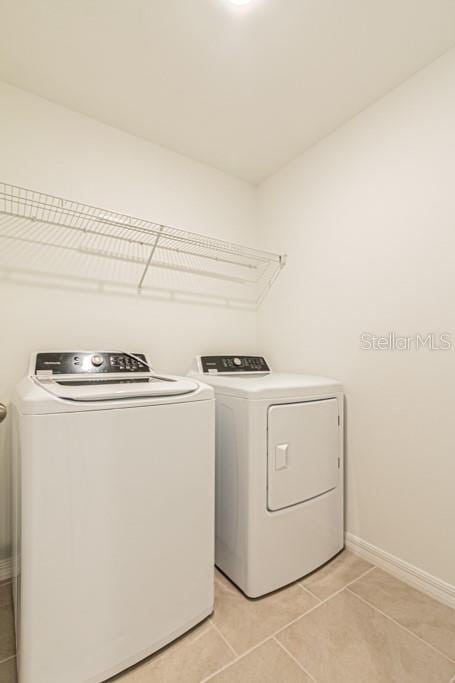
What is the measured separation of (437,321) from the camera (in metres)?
1.40

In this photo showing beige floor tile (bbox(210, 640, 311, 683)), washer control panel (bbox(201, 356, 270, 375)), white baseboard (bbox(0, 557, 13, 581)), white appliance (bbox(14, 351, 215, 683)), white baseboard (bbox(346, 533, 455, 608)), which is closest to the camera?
white appliance (bbox(14, 351, 215, 683))

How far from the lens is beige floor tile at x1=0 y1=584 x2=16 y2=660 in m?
1.10

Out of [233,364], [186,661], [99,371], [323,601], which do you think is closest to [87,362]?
[99,371]

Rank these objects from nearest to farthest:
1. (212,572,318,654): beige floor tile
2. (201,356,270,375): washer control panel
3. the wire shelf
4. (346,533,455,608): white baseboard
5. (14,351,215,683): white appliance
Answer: (14,351,215,683): white appliance, (212,572,318,654): beige floor tile, (346,533,455,608): white baseboard, the wire shelf, (201,356,270,375): washer control panel

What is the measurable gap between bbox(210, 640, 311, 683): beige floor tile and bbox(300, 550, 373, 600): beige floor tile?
14.3 inches

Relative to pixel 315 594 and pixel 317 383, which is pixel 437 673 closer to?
pixel 315 594

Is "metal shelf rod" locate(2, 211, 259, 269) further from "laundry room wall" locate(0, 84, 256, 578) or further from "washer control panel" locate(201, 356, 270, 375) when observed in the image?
"washer control panel" locate(201, 356, 270, 375)

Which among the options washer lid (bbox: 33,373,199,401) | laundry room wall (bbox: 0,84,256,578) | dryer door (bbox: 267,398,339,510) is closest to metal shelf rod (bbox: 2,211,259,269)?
laundry room wall (bbox: 0,84,256,578)

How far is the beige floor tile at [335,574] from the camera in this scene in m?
1.42

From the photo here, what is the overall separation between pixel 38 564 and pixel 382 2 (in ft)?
7.31

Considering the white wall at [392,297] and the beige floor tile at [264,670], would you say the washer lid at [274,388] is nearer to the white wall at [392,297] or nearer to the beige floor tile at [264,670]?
the white wall at [392,297]

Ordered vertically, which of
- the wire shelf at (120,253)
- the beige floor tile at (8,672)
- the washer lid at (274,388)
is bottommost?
the beige floor tile at (8,672)

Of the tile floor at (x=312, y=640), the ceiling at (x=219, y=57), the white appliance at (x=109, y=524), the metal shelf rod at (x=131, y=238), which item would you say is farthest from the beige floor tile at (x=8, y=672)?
the ceiling at (x=219, y=57)

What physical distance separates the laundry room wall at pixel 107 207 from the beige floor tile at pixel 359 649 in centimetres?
137
